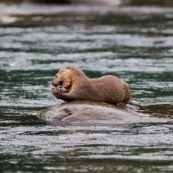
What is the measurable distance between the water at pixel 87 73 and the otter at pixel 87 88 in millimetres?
532

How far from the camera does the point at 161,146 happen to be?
11773 mm

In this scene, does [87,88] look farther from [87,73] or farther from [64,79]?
[87,73]

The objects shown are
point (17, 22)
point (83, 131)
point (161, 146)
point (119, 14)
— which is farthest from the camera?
point (119, 14)

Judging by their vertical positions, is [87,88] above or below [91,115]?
above

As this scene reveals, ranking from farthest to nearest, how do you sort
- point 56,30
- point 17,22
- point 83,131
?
point 17,22 < point 56,30 < point 83,131

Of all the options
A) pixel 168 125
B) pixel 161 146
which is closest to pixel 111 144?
pixel 161 146

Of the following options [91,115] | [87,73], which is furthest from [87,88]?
[87,73]

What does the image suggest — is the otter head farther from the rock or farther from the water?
the water

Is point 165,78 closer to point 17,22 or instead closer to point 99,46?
point 99,46

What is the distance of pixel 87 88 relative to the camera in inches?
558

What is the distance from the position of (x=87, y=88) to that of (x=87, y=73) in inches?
238

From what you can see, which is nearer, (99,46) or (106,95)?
(106,95)

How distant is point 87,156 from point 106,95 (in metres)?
3.25

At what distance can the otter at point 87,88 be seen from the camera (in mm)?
14117
